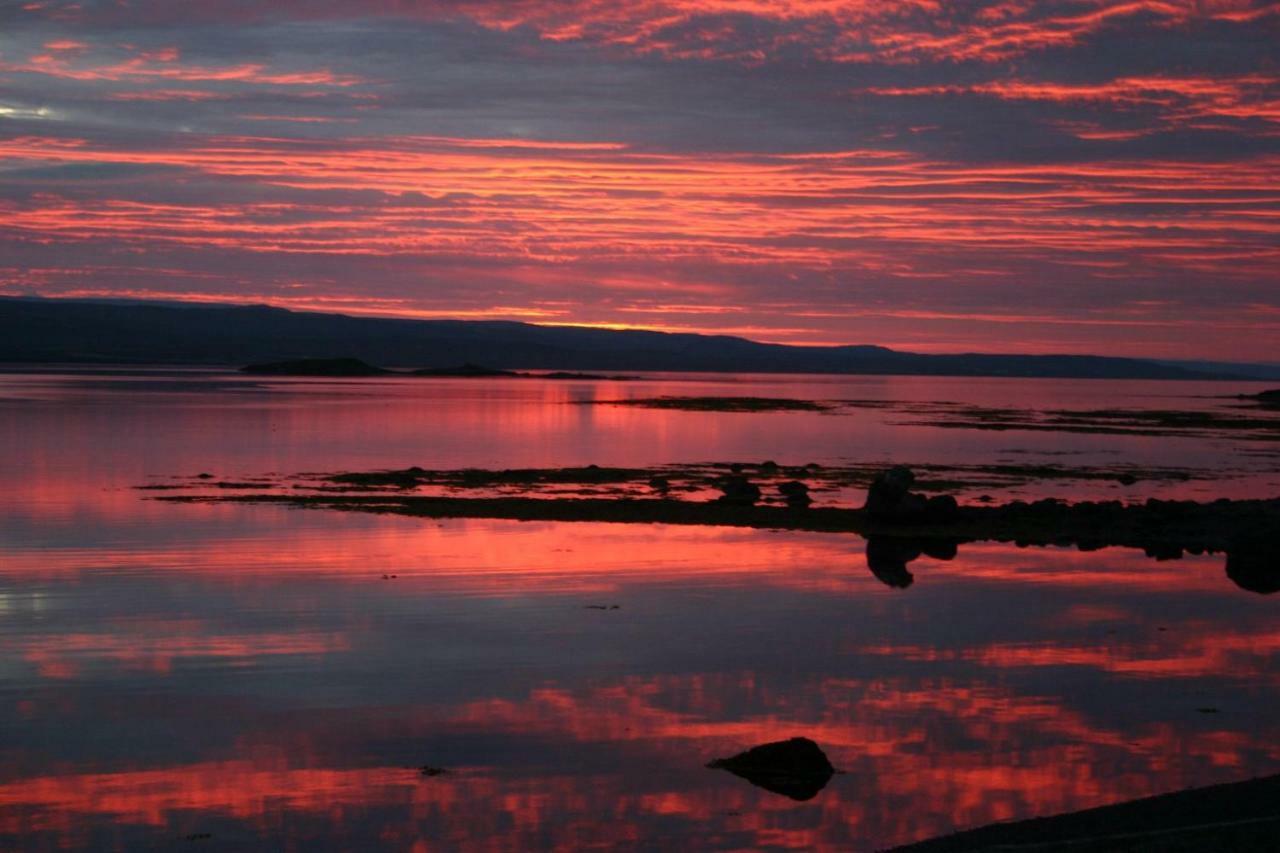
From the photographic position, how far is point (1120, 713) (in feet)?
47.6

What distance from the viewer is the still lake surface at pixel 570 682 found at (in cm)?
1124

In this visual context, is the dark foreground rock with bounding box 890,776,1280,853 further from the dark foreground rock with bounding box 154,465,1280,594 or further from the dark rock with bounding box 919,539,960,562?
the dark rock with bounding box 919,539,960,562

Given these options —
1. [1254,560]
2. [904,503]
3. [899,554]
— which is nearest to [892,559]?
[899,554]

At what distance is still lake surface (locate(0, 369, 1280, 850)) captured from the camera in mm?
11242

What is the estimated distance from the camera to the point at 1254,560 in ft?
85.3

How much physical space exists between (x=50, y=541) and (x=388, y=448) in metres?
28.9

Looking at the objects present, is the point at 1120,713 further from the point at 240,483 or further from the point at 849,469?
the point at 849,469

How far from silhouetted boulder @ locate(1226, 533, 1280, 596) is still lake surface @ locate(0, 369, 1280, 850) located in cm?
62

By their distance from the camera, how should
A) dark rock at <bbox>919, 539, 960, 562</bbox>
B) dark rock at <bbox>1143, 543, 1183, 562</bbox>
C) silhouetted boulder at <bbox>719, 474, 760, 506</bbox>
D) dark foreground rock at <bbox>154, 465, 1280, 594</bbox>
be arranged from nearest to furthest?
dark rock at <bbox>919, 539, 960, 562</bbox> < dark rock at <bbox>1143, 543, 1183, 562</bbox> < dark foreground rock at <bbox>154, 465, 1280, 594</bbox> < silhouetted boulder at <bbox>719, 474, 760, 506</bbox>

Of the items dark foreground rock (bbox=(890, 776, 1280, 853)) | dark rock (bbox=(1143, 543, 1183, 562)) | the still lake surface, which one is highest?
dark foreground rock (bbox=(890, 776, 1280, 853))

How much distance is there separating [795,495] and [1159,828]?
2454 cm

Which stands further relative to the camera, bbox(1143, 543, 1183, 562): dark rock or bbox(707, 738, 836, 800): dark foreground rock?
bbox(1143, 543, 1183, 562): dark rock

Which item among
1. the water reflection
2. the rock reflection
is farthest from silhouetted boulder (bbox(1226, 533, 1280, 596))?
the rock reflection

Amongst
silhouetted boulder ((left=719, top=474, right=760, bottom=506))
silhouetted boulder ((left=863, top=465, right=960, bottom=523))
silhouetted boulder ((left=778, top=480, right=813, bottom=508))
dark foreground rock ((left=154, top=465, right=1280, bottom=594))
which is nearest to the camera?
dark foreground rock ((left=154, top=465, right=1280, bottom=594))
